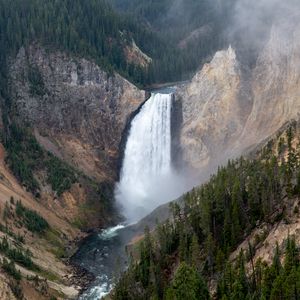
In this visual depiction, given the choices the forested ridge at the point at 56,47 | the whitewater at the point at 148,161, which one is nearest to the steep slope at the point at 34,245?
the forested ridge at the point at 56,47

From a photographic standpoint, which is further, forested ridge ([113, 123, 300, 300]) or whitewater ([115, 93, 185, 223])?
whitewater ([115, 93, 185, 223])

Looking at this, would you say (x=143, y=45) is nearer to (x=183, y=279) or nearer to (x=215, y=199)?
(x=215, y=199)

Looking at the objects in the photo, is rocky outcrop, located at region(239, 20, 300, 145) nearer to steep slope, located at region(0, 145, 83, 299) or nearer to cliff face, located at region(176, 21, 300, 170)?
cliff face, located at region(176, 21, 300, 170)

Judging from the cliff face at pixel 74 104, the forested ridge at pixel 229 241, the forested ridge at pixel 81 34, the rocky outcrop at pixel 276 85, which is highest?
the forested ridge at pixel 81 34

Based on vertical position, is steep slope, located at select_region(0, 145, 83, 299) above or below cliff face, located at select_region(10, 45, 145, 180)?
below

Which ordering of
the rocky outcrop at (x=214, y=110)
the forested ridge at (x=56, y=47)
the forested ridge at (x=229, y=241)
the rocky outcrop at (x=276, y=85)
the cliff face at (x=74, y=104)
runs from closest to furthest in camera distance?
the forested ridge at (x=229, y=241)
the rocky outcrop at (x=276, y=85)
the rocky outcrop at (x=214, y=110)
the forested ridge at (x=56, y=47)
the cliff face at (x=74, y=104)

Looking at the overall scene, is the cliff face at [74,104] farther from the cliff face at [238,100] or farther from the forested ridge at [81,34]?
the cliff face at [238,100]

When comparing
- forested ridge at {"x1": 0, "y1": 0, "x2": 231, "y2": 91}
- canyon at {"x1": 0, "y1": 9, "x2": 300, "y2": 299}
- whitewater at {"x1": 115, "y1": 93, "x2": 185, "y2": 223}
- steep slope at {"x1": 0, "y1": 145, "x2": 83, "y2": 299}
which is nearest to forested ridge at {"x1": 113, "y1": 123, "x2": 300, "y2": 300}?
steep slope at {"x1": 0, "y1": 145, "x2": 83, "y2": 299}
